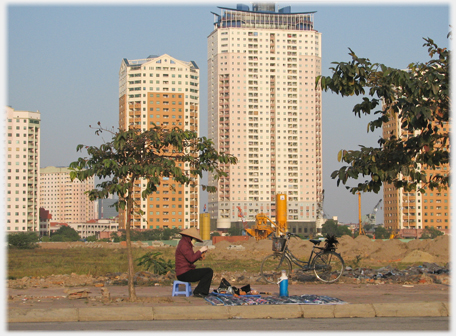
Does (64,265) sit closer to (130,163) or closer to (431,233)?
(130,163)

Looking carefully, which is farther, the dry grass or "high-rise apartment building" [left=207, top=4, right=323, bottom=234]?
"high-rise apartment building" [left=207, top=4, right=323, bottom=234]

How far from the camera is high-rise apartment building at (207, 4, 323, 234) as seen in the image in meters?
155

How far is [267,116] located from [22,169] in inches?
2691

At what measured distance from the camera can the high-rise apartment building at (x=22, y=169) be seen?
13262cm

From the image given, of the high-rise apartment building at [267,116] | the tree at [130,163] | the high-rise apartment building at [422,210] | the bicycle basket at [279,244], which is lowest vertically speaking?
the high-rise apartment building at [422,210]

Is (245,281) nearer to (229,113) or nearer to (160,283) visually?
(160,283)

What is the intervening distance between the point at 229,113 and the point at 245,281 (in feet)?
465

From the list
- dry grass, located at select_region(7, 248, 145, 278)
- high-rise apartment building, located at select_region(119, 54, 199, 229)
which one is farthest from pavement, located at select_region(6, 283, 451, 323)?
high-rise apartment building, located at select_region(119, 54, 199, 229)

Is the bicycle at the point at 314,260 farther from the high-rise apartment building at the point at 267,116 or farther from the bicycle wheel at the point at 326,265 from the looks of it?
the high-rise apartment building at the point at 267,116

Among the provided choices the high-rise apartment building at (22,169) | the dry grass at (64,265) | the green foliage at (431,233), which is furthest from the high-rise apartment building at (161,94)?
the dry grass at (64,265)

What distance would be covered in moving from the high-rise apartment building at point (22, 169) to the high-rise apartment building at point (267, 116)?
4999cm

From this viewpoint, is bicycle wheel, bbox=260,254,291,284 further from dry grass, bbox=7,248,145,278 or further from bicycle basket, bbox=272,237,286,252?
dry grass, bbox=7,248,145,278

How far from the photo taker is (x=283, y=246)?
49.8ft

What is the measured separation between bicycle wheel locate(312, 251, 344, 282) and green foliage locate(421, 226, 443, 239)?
5126 inches
